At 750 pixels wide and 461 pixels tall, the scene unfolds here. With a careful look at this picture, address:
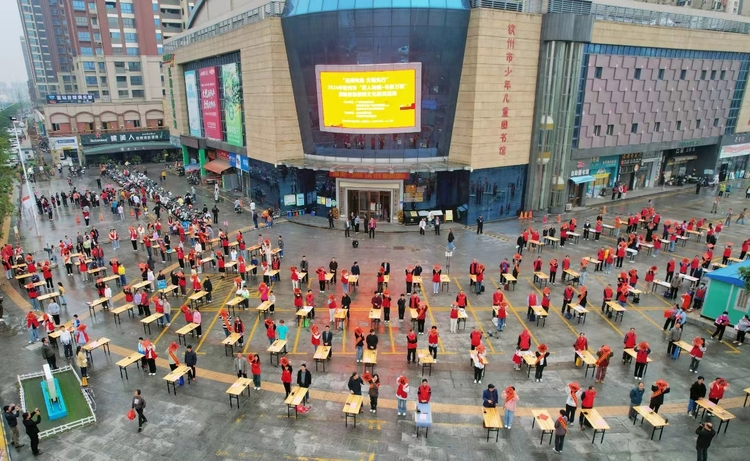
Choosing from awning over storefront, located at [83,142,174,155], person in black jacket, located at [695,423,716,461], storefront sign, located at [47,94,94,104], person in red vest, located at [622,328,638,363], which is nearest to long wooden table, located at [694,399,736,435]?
person in black jacket, located at [695,423,716,461]

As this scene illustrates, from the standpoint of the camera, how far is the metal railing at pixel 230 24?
128 ft

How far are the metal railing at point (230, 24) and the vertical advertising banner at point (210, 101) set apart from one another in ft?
13.1

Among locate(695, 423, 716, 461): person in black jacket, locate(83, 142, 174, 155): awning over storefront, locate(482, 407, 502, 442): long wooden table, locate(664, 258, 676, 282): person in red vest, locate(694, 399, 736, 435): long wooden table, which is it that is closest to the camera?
locate(695, 423, 716, 461): person in black jacket

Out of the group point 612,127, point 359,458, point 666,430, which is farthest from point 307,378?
point 612,127

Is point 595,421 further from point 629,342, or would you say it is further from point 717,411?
point 629,342

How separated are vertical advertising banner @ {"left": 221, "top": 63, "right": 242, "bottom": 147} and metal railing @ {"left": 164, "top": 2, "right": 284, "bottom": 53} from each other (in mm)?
3920

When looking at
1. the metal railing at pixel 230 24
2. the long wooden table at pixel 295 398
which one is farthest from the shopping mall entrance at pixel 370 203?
the long wooden table at pixel 295 398

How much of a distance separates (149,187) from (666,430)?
53782 mm

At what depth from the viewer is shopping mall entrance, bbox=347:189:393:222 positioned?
40.6 m

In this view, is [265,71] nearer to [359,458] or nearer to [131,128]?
[359,458]

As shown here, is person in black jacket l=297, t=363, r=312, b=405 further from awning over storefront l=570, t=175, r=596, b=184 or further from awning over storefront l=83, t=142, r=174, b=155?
awning over storefront l=83, t=142, r=174, b=155

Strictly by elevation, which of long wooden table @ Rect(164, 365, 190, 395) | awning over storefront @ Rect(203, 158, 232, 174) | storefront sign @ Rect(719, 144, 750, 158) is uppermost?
storefront sign @ Rect(719, 144, 750, 158)

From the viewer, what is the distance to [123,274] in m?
26.6

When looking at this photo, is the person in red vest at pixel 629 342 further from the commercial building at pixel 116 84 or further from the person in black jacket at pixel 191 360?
the commercial building at pixel 116 84
